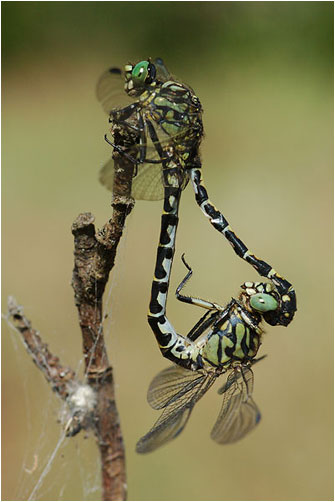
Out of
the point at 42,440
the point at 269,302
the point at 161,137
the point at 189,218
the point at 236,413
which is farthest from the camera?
the point at 189,218

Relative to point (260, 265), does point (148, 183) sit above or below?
above

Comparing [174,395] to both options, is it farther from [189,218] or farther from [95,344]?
[189,218]

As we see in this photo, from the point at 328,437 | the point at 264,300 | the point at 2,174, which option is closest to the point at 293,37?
the point at 2,174

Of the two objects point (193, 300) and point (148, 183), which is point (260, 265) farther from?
point (148, 183)

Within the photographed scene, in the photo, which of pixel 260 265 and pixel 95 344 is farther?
pixel 260 265

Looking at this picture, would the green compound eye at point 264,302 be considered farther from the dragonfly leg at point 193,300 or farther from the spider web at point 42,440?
the spider web at point 42,440

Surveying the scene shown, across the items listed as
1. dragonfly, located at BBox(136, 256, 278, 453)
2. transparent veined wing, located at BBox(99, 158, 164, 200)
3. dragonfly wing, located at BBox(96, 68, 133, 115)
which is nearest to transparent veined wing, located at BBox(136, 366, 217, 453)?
dragonfly, located at BBox(136, 256, 278, 453)

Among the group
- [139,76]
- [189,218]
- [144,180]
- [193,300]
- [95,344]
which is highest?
[189,218]

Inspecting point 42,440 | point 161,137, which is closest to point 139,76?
point 161,137

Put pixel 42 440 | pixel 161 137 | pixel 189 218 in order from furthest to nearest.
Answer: pixel 189 218 → pixel 42 440 → pixel 161 137

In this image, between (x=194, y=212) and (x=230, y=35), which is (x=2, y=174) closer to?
(x=194, y=212)
